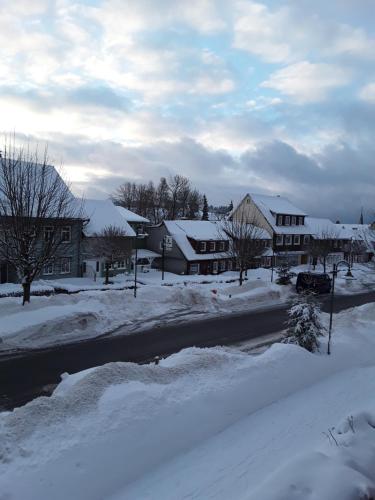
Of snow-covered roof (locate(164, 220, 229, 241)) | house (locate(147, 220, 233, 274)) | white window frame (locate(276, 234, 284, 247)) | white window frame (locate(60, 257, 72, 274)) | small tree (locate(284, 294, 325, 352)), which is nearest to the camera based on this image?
small tree (locate(284, 294, 325, 352))

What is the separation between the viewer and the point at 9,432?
24.5 ft

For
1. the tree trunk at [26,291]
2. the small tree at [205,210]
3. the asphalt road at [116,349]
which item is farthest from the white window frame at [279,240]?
the tree trunk at [26,291]

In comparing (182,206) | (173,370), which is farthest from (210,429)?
(182,206)

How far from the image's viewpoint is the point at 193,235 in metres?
46.2

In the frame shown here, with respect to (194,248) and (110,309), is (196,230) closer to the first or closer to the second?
(194,248)

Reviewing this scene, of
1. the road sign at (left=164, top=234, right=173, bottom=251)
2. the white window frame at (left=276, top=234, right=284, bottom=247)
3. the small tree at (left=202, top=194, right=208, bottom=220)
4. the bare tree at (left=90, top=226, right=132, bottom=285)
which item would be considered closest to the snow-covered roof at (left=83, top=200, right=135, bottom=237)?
the bare tree at (left=90, top=226, right=132, bottom=285)

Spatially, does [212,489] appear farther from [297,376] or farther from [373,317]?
[373,317]

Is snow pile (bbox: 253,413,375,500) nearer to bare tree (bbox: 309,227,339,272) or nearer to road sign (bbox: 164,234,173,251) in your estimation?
road sign (bbox: 164,234,173,251)

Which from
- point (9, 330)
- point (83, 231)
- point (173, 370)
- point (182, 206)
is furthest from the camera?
point (182, 206)

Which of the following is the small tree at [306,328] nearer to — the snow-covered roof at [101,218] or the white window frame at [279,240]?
the snow-covered roof at [101,218]

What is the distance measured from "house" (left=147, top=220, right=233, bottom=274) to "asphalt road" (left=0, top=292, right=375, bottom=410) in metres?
19.9

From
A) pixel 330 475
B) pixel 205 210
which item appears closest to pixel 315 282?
pixel 330 475

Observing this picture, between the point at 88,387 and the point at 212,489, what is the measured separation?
358 centimetres

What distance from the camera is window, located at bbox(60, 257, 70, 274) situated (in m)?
36.9
